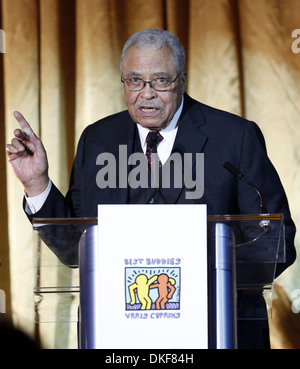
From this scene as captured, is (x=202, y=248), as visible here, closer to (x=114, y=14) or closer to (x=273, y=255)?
(x=273, y=255)

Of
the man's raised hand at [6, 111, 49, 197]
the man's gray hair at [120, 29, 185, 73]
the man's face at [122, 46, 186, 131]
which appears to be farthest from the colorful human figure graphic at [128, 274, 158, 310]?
the man's gray hair at [120, 29, 185, 73]

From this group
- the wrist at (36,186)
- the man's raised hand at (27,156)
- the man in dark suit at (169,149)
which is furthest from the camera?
the man in dark suit at (169,149)

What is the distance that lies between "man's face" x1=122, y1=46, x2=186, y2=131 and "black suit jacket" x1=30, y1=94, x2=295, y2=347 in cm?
10

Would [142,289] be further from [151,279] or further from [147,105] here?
[147,105]

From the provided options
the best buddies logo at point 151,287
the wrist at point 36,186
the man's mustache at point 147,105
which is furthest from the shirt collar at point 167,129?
the best buddies logo at point 151,287

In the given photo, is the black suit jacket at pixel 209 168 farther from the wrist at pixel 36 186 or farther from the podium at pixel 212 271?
the podium at pixel 212 271

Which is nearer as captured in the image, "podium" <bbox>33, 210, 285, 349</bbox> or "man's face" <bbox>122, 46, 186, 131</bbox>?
"podium" <bbox>33, 210, 285, 349</bbox>

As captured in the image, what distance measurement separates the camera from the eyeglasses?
244cm

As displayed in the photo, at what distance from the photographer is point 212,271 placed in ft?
5.41

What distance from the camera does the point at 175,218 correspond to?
164 cm

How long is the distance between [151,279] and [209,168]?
92cm

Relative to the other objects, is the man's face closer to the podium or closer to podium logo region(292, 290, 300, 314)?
the podium

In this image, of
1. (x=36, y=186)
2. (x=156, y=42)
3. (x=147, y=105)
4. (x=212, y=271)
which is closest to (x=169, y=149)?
(x=147, y=105)

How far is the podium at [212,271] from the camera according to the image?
1.65 meters
